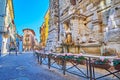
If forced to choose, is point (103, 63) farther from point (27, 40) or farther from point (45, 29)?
point (27, 40)

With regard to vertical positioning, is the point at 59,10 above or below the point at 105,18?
above

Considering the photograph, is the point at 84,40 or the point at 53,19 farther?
the point at 53,19

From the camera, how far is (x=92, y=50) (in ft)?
28.3

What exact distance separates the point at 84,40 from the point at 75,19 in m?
1.77

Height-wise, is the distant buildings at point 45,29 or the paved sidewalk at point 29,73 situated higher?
the distant buildings at point 45,29

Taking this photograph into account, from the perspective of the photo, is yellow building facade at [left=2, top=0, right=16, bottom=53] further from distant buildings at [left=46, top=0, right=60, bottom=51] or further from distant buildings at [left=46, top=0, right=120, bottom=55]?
distant buildings at [left=46, top=0, right=120, bottom=55]

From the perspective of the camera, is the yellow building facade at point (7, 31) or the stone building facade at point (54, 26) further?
the yellow building facade at point (7, 31)

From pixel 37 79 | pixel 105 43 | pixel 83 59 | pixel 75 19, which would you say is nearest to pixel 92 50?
pixel 105 43

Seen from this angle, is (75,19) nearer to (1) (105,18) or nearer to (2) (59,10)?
(1) (105,18)

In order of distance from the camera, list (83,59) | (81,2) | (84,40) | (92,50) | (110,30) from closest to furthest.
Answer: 1. (83,59)
2. (110,30)
3. (92,50)
4. (84,40)
5. (81,2)

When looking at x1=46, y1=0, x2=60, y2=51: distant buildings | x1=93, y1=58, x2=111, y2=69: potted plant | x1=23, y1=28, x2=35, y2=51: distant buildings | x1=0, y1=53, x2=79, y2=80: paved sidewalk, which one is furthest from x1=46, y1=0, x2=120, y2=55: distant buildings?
x1=23, y1=28, x2=35, y2=51: distant buildings

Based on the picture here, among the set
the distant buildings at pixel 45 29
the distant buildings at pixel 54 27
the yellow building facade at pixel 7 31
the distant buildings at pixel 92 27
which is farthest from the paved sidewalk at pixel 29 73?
the distant buildings at pixel 45 29

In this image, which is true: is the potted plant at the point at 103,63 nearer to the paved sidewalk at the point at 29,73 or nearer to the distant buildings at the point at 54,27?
the paved sidewalk at the point at 29,73

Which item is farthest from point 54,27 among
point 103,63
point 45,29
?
point 45,29
